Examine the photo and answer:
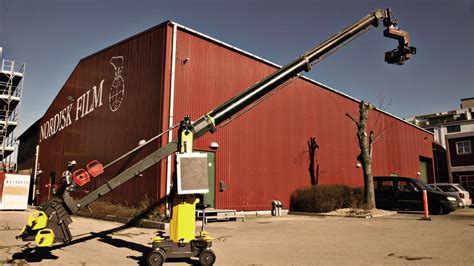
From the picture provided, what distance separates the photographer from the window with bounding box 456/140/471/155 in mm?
36250

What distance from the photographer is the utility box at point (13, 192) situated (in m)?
19.4

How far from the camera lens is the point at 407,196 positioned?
17.7 metres

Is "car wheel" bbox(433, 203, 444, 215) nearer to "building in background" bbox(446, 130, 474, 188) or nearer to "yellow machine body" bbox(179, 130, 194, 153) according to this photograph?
"yellow machine body" bbox(179, 130, 194, 153)

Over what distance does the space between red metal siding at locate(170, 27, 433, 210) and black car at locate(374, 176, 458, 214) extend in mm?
3685

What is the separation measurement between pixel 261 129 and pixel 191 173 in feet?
37.1

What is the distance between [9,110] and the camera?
115ft

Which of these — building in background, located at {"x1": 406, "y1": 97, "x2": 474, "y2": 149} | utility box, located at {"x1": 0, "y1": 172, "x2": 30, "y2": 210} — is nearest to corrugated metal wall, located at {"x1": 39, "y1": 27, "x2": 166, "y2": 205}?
utility box, located at {"x1": 0, "y1": 172, "x2": 30, "y2": 210}

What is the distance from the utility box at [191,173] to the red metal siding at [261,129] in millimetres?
7813

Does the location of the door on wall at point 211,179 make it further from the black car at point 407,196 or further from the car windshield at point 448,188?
the car windshield at point 448,188

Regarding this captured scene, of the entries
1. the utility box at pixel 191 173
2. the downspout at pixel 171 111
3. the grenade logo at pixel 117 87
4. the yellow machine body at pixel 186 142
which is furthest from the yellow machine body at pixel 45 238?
the grenade logo at pixel 117 87

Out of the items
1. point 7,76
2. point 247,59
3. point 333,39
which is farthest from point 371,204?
point 7,76

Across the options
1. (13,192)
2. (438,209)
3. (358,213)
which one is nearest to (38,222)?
(358,213)

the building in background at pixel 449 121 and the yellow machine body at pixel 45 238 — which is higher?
the building in background at pixel 449 121

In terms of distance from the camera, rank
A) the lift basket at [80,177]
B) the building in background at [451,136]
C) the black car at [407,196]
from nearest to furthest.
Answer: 1. the lift basket at [80,177]
2. the black car at [407,196]
3. the building in background at [451,136]
